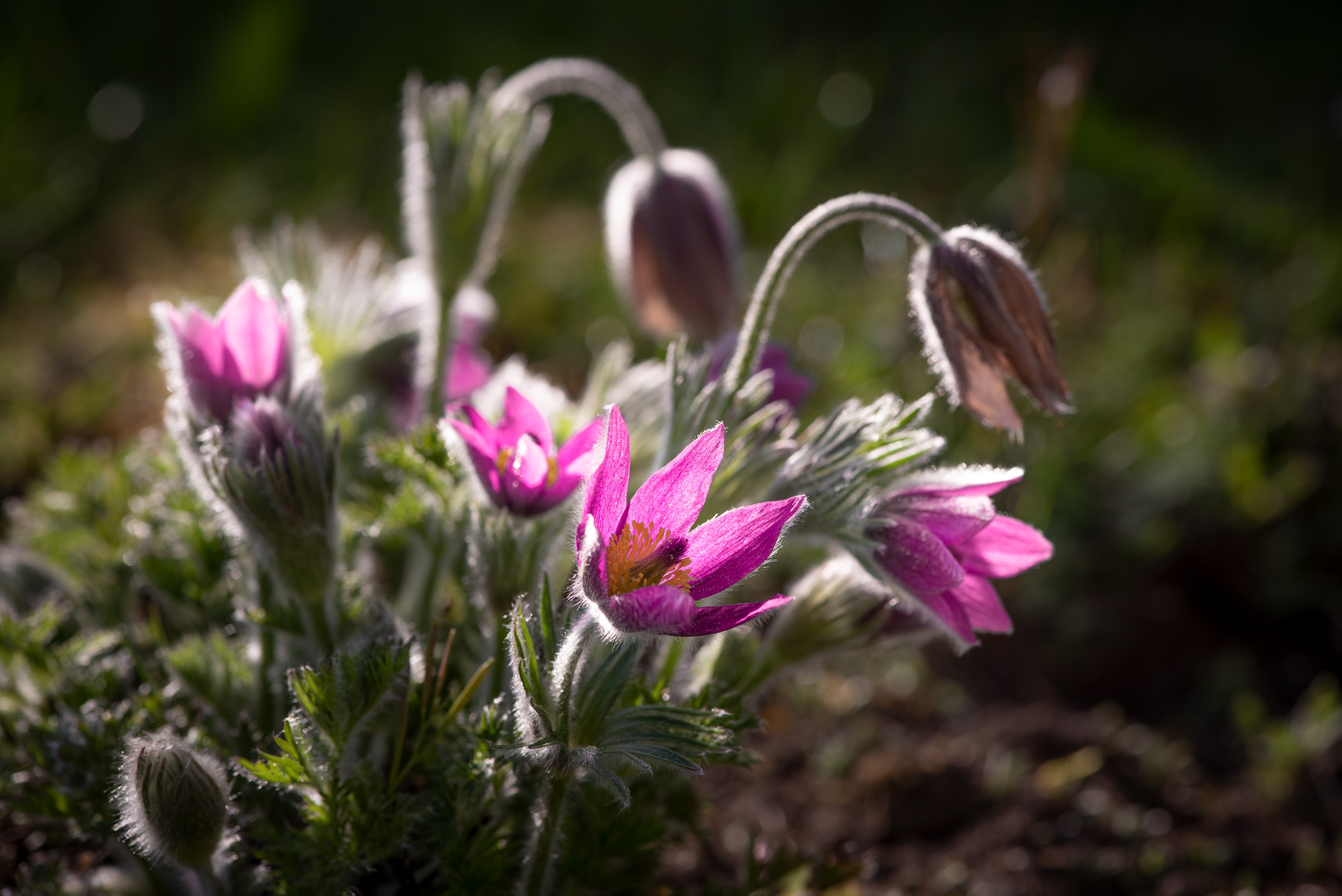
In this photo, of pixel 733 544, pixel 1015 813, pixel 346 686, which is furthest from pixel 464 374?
pixel 1015 813

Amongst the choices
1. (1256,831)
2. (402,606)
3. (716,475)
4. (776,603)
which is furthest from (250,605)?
(1256,831)

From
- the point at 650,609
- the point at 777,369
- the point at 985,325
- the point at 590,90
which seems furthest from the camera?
the point at 590,90

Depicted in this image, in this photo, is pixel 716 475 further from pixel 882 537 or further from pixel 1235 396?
pixel 1235 396

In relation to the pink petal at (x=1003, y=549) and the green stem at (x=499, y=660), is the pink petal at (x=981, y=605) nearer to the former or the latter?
the pink petal at (x=1003, y=549)

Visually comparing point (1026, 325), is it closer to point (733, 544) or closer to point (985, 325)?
point (985, 325)

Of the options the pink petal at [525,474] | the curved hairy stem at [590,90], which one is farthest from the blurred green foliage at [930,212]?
the curved hairy stem at [590,90]

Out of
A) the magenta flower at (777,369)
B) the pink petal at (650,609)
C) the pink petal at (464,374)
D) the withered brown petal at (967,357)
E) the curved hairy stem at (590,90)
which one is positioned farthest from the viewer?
the pink petal at (464,374)

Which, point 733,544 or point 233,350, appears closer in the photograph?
point 733,544

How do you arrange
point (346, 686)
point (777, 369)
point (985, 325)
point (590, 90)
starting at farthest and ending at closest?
1. point (590, 90)
2. point (777, 369)
3. point (985, 325)
4. point (346, 686)
